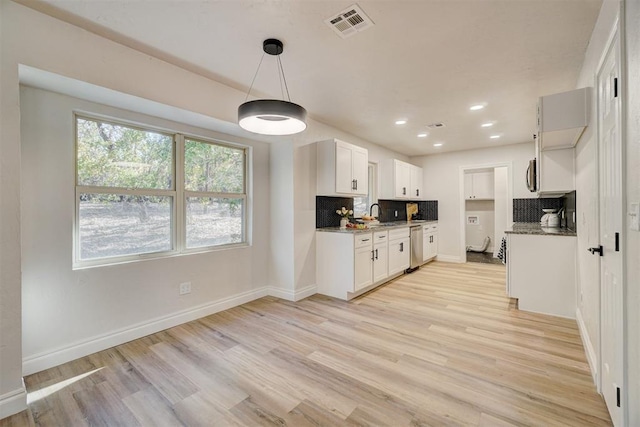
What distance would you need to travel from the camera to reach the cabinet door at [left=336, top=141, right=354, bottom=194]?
399 cm

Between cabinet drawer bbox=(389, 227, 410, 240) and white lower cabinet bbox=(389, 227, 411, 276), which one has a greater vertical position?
cabinet drawer bbox=(389, 227, 410, 240)

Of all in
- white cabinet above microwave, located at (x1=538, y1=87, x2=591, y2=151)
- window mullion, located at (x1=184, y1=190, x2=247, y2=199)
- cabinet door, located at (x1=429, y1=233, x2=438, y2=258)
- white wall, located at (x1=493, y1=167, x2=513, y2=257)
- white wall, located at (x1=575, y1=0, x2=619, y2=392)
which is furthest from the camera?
white wall, located at (x1=493, y1=167, x2=513, y2=257)

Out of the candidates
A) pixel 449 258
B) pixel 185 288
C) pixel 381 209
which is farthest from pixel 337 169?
pixel 449 258

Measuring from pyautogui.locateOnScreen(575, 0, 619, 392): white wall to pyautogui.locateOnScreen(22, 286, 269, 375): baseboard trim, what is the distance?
11.3ft

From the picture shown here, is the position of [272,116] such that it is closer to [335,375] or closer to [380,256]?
[335,375]

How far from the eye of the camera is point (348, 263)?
3754 mm

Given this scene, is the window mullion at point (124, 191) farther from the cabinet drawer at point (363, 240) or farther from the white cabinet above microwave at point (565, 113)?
the white cabinet above microwave at point (565, 113)

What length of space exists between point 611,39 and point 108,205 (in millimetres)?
3793

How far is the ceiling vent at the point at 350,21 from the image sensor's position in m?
1.86

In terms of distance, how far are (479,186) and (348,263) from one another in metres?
5.21

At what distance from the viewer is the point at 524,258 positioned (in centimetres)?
327

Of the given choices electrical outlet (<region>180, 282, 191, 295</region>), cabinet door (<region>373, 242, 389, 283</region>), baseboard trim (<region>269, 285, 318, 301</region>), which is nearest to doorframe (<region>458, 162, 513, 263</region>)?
cabinet door (<region>373, 242, 389, 283</region>)

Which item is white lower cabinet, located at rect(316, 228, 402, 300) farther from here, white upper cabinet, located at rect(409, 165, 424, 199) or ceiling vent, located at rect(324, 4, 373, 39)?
white upper cabinet, located at rect(409, 165, 424, 199)

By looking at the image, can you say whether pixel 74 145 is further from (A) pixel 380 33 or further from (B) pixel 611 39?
(B) pixel 611 39
